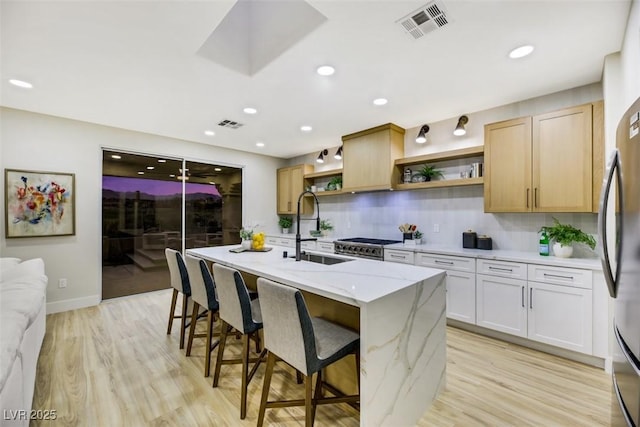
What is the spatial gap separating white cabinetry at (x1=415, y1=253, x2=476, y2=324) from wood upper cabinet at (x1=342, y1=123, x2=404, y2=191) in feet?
4.41

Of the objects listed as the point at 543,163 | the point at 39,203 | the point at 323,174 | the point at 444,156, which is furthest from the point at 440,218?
the point at 39,203

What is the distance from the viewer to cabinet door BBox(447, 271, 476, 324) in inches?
122

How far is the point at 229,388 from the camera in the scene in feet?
7.14

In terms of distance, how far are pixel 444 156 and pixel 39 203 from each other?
525cm

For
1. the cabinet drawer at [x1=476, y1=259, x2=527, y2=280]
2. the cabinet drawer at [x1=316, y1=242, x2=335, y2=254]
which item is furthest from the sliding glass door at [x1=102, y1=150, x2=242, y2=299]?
the cabinet drawer at [x1=476, y1=259, x2=527, y2=280]

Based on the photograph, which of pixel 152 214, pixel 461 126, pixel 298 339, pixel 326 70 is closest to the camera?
pixel 298 339

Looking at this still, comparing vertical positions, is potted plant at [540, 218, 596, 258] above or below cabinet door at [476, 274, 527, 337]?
above

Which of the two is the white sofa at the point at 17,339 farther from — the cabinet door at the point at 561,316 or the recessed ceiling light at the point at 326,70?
the cabinet door at the point at 561,316

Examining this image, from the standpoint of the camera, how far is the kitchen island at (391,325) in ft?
4.89

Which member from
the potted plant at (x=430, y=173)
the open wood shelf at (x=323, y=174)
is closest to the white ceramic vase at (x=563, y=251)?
the potted plant at (x=430, y=173)

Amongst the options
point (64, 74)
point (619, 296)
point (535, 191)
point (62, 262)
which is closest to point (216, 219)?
point (62, 262)

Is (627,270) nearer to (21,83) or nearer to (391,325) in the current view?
(391,325)

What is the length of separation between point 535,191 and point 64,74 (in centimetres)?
475

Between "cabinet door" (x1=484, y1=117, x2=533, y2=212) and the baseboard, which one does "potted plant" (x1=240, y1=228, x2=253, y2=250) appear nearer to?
the baseboard
